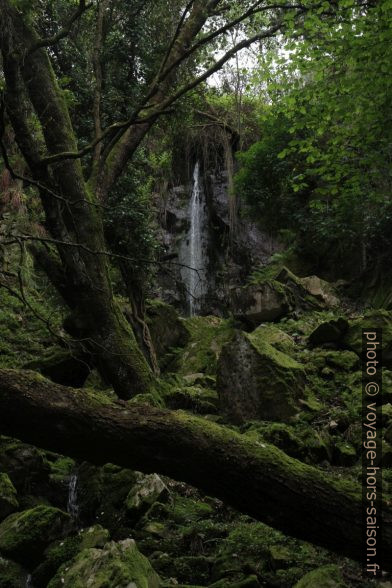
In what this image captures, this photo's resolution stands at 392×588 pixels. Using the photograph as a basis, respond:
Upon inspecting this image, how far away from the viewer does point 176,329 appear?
1067cm

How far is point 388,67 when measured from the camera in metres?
6.16

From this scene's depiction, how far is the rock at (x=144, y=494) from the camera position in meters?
4.29

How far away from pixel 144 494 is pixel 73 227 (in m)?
3.80

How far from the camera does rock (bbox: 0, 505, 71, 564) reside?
3.57m

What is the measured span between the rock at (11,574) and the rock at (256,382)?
10.4 feet

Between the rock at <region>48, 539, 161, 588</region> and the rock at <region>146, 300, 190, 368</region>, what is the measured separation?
23.0 feet

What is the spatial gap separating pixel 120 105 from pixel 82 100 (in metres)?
0.82

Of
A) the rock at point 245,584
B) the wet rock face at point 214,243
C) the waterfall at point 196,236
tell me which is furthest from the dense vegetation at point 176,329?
the waterfall at point 196,236

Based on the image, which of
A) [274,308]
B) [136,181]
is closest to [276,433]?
[274,308]

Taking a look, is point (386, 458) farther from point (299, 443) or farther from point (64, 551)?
point (64, 551)

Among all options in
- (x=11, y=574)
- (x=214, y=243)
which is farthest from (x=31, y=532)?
(x=214, y=243)

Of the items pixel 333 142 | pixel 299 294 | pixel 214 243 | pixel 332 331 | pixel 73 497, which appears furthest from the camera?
pixel 214 243

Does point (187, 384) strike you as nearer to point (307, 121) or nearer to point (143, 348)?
point (143, 348)

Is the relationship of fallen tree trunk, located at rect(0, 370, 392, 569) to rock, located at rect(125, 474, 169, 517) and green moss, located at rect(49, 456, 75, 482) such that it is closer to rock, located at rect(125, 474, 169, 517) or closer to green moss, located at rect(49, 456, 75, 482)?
rock, located at rect(125, 474, 169, 517)
